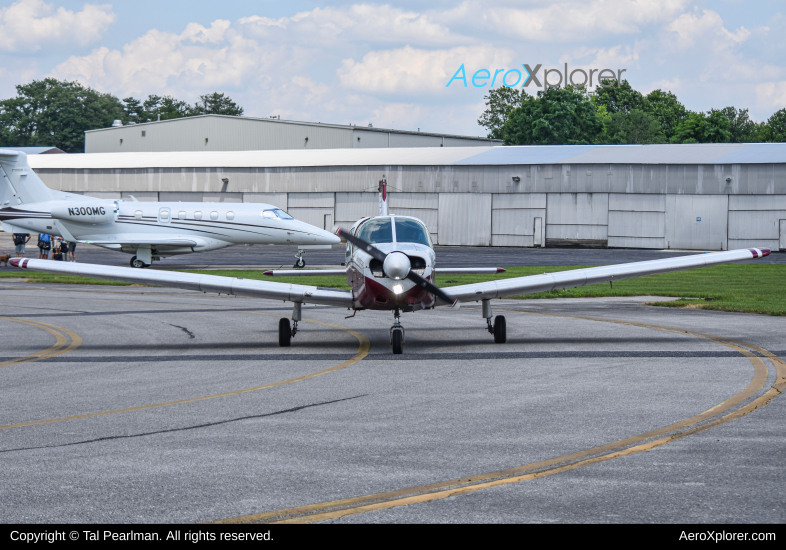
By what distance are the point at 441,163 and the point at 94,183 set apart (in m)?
29.2

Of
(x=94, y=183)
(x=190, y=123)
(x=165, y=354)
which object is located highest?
(x=190, y=123)

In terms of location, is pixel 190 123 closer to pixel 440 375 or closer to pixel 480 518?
pixel 440 375

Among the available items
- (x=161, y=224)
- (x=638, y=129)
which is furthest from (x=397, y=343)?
(x=638, y=129)

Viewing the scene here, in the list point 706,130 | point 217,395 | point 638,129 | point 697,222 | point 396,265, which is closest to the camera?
point 217,395

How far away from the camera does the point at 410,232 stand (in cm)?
1513

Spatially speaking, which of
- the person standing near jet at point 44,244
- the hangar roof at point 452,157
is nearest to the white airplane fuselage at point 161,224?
the person standing near jet at point 44,244

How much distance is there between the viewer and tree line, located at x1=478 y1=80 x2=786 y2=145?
107625 millimetres

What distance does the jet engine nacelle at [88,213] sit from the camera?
38.1 metres

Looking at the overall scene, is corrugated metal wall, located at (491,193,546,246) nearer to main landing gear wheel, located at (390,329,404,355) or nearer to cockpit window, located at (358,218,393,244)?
cockpit window, located at (358,218,393,244)

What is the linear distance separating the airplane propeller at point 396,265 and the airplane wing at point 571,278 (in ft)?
2.51

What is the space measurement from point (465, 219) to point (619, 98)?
330 ft

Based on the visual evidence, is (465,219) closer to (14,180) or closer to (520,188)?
(520,188)
